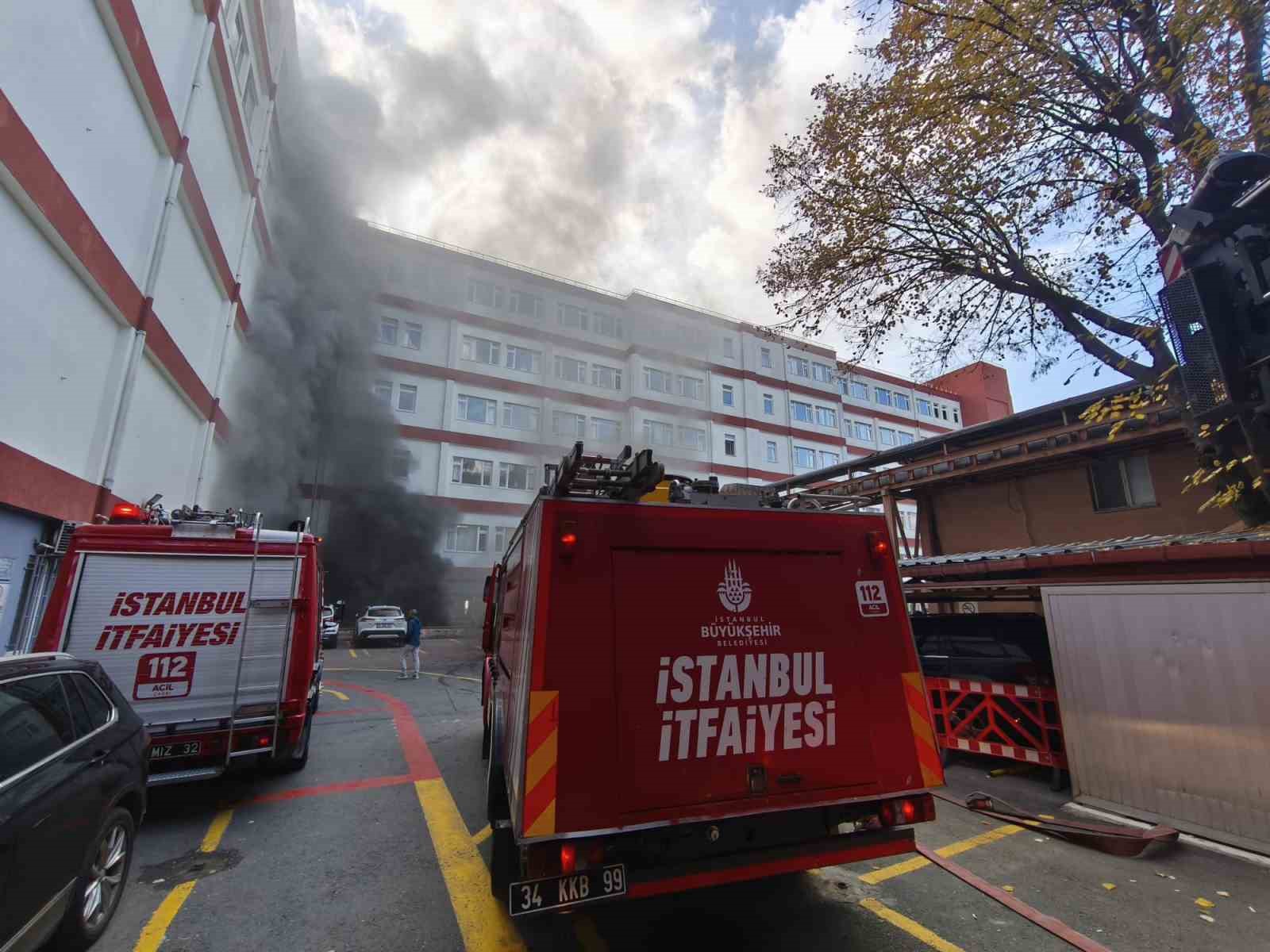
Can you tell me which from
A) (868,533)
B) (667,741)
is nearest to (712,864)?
(667,741)

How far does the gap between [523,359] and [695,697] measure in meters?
30.4

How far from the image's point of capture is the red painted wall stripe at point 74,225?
6469 mm

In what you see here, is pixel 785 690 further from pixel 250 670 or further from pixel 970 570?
pixel 970 570

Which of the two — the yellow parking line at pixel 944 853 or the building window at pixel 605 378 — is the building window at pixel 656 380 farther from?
the yellow parking line at pixel 944 853

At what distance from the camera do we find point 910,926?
3.35m

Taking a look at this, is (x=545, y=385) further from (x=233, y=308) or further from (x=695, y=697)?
(x=695, y=697)

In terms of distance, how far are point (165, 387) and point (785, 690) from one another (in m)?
13.7

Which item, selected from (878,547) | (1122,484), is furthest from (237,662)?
(1122,484)

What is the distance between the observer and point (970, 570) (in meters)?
7.66

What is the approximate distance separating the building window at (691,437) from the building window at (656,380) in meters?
2.62

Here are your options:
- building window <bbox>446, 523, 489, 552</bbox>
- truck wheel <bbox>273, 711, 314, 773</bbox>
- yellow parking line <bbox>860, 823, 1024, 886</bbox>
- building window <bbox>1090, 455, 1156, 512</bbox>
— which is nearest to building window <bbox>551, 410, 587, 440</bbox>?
building window <bbox>446, 523, 489, 552</bbox>

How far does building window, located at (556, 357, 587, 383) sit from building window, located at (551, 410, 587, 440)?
2.08 metres

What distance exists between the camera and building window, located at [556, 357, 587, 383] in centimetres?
3231

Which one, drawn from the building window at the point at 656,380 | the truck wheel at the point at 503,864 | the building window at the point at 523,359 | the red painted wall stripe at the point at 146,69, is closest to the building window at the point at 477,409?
the building window at the point at 523,359
